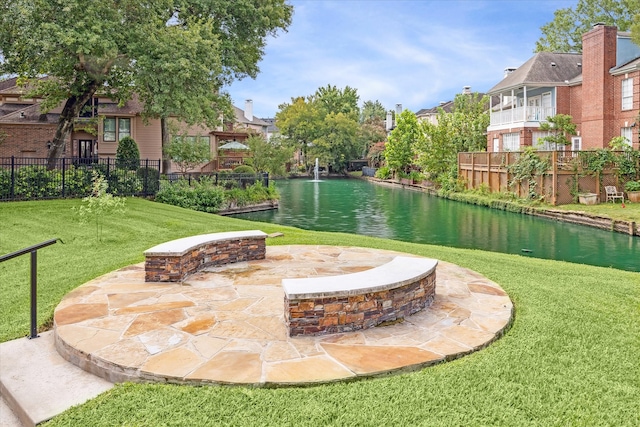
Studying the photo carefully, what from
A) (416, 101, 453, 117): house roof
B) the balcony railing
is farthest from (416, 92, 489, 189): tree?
(416, 101, 453, 117): house roof

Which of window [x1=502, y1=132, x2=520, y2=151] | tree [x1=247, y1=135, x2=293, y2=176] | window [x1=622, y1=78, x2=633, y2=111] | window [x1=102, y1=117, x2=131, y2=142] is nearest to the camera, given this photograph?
window [x1=622, y1=78, x2=633, y2=111]

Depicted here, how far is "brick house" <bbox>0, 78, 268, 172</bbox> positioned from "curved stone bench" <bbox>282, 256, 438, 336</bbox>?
23834 millimetres

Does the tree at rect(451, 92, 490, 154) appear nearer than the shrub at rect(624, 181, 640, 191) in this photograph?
No

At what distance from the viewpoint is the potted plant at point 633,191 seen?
2211 cm

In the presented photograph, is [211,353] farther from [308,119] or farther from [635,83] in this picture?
[308,119]

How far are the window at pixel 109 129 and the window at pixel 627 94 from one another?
29661mm

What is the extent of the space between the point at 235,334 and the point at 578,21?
162 ft

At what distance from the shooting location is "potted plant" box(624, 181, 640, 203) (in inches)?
870

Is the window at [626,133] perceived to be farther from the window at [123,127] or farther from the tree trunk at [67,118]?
the window at [123,127]

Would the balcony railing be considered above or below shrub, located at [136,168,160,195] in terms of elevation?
above

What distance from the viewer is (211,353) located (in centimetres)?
388

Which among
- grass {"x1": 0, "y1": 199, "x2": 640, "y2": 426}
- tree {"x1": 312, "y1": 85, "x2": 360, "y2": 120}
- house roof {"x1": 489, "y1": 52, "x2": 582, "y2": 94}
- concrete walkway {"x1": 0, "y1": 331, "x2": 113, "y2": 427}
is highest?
tree {"x1": 312, "y1": 85, "x2": 360, "y2": 120}

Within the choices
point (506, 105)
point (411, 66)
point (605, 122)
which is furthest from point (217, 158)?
point (605, 122)

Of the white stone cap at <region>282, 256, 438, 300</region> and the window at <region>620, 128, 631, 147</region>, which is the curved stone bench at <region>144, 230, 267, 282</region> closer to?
the white stone cap at <region>282, 256, 438, 300</region>
